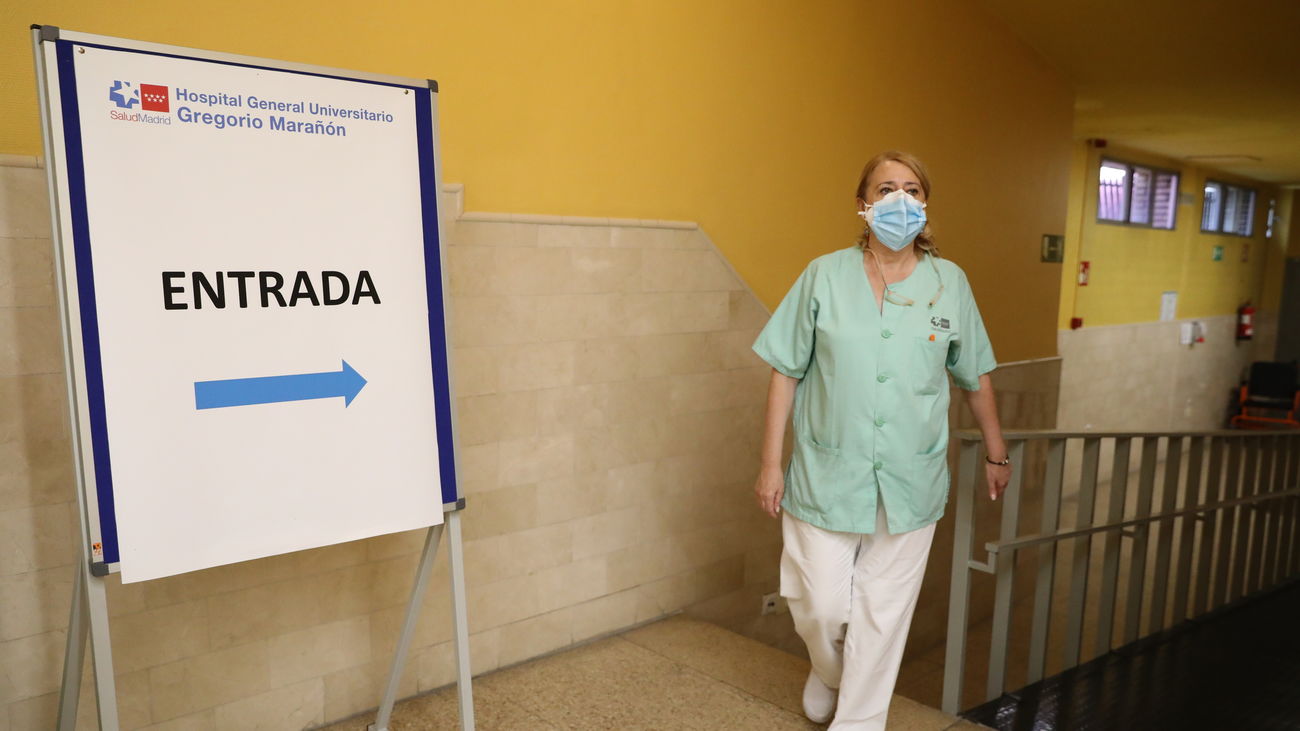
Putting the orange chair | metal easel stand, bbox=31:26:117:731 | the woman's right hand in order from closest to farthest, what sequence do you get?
1. metal easel stand, bbox=31:26:117:731
2. the woman's right hand
3. the orange chair

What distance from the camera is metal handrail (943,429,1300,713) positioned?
262 cm

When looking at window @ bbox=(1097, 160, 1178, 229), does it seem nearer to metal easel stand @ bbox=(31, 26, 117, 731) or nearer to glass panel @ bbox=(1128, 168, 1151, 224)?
glass panel @ bbox=(1128, 168, 1151, 224)

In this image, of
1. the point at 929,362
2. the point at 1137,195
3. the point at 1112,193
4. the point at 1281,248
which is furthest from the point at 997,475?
the point at 1281,248

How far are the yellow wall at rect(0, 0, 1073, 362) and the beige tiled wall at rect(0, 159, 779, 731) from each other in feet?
0.53

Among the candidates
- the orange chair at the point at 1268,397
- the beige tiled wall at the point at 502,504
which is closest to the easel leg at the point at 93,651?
the beige tiled wall at the point at 502,504

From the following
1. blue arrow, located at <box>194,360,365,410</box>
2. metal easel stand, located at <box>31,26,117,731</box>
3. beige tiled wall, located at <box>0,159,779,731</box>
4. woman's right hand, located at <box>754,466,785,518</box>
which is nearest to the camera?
metal easel stand, located at <box>31,26,117,731</box>

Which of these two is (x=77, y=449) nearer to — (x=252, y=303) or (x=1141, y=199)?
(x=252, y=303)

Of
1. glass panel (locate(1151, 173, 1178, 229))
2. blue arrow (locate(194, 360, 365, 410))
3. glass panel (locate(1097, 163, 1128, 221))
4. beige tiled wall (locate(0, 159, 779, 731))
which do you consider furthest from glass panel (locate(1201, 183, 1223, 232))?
blue arrow (locate(194, 360, 365, 410))

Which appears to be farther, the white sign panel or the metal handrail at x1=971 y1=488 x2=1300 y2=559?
the metal handrail at x1=971 y1=488 x2=1300 y2=559

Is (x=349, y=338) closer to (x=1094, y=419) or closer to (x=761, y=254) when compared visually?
(x=761, y=254)

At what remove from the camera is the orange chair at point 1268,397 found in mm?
10312

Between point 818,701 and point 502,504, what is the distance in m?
1.06

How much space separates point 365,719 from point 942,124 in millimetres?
3677

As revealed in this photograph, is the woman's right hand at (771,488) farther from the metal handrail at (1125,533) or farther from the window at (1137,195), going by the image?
the window at (1137,195)
